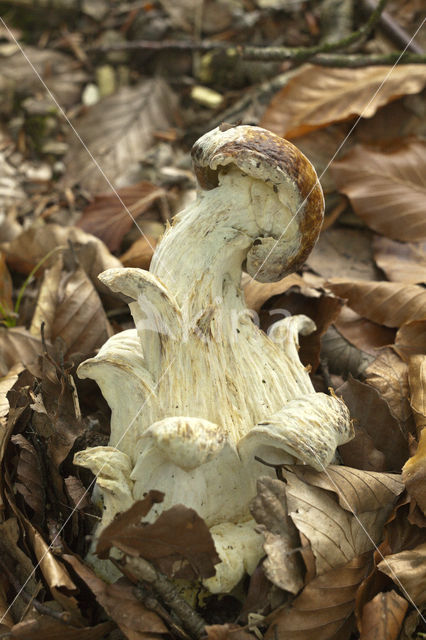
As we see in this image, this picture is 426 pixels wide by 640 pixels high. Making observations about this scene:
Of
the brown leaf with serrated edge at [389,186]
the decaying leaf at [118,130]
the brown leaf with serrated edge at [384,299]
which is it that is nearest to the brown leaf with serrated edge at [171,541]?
the brown leaf with serrated edge at [384,299]

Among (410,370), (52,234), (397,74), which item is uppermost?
(397,74)

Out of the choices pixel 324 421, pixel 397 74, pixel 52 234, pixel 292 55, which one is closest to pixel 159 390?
pixel 324 421

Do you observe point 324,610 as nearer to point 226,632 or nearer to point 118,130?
point 226,632

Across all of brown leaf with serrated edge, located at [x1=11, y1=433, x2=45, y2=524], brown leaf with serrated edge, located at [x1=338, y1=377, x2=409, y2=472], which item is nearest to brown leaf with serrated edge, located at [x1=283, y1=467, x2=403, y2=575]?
brown leaf with serrated edge, located at [x1=338, y1=377, x2=409, y2=472]

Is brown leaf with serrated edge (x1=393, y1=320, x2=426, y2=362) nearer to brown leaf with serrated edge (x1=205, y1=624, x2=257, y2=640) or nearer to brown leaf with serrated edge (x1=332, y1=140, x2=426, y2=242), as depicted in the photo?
brown leaf with serrated edge (x1=332, y1=140, x2=426, y2=242)

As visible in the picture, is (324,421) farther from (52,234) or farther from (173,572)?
(52,234)

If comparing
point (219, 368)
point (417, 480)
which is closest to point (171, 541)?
point (219, 368)
